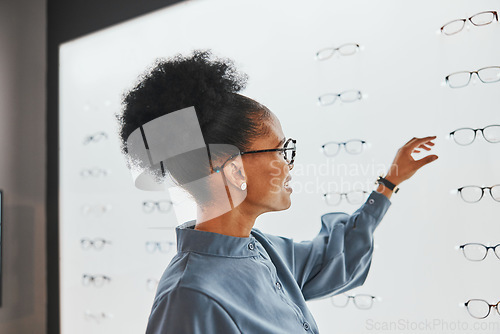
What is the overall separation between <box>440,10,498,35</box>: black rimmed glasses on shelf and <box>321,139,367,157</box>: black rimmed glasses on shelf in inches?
14.2

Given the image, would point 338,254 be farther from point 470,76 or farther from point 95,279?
point 95,279

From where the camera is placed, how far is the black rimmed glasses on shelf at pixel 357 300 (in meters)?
1.19

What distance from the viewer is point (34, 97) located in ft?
6.70

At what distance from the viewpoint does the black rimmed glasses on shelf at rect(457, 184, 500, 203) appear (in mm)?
1014

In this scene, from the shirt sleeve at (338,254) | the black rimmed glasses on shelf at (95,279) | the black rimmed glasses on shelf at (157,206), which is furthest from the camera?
the black rimmed glasses on shelf at (95,279)

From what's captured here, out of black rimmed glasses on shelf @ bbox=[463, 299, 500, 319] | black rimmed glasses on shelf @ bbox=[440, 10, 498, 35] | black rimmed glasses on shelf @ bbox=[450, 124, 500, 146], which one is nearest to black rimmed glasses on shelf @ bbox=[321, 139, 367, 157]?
black rimmed glasses on shelf @ bbox=[450, 124, 500, 146]

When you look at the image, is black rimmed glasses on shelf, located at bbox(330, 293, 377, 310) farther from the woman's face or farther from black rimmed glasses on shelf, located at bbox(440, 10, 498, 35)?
black rimmed glasses on shelf, located at bbox(440, 10, 498, 35)

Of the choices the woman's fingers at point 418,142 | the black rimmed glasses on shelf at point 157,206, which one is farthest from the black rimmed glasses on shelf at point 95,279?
the woman's fingers at point 418,142

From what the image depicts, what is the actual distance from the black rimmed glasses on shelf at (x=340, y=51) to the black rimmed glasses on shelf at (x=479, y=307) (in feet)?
2.43

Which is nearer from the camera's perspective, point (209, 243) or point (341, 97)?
point (209, 243)

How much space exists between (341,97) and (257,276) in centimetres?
67

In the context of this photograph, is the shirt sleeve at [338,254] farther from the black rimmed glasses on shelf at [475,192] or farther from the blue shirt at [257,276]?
the black rimmed glasses on shelf at [475,192]

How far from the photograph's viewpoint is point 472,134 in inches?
41.3

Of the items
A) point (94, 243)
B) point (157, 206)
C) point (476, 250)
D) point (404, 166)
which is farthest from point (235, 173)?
point (94, 243)
